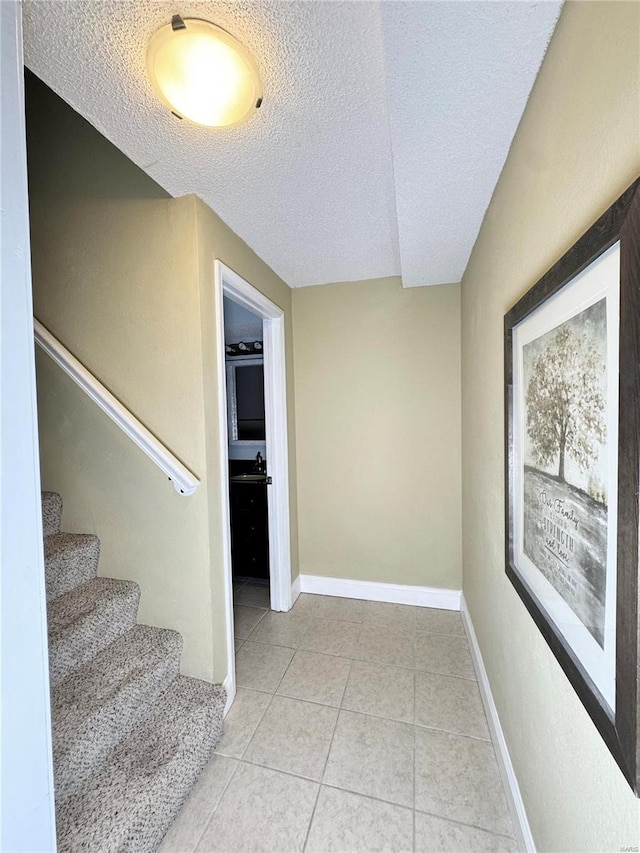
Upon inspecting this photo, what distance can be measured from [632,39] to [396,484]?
7.32 feet

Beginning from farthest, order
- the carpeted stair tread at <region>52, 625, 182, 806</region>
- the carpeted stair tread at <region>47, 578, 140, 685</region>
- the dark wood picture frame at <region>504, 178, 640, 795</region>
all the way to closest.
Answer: the carpeted stair tread at <region>47, 578, 140, 685</region>
the carpeted stair tread at <region>52, 625, 182, 806</region>
the dark wood picture frame at <region>504, 178, 640, 795</region>

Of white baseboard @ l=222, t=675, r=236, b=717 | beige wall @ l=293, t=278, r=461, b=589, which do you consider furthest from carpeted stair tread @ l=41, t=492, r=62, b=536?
beige wall @ l=293, t=278, r=461, b=589

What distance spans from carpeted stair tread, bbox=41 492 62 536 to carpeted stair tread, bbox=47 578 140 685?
1.12 ft

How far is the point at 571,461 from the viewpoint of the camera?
73cm

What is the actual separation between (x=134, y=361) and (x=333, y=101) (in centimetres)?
128

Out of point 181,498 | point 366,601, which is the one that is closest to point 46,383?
point 181,498

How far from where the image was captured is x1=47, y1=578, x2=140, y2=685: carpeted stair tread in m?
1.33

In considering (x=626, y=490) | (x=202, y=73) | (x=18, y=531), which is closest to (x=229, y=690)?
(x=18, y=531)

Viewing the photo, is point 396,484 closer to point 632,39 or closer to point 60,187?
point 632,39

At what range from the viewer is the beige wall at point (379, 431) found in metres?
2.40

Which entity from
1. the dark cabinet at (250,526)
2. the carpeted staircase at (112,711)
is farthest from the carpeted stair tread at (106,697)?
the dark cabinet at (250,526)

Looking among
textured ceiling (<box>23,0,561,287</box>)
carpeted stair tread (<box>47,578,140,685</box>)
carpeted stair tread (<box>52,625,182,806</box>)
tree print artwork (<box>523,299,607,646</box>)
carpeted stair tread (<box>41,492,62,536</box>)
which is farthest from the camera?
carpeted stair tread (<box>41,492,62,536</box>)

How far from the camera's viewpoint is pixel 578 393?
0.70 metres

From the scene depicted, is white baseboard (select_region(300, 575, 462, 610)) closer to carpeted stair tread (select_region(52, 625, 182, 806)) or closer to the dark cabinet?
the dark cabinet
